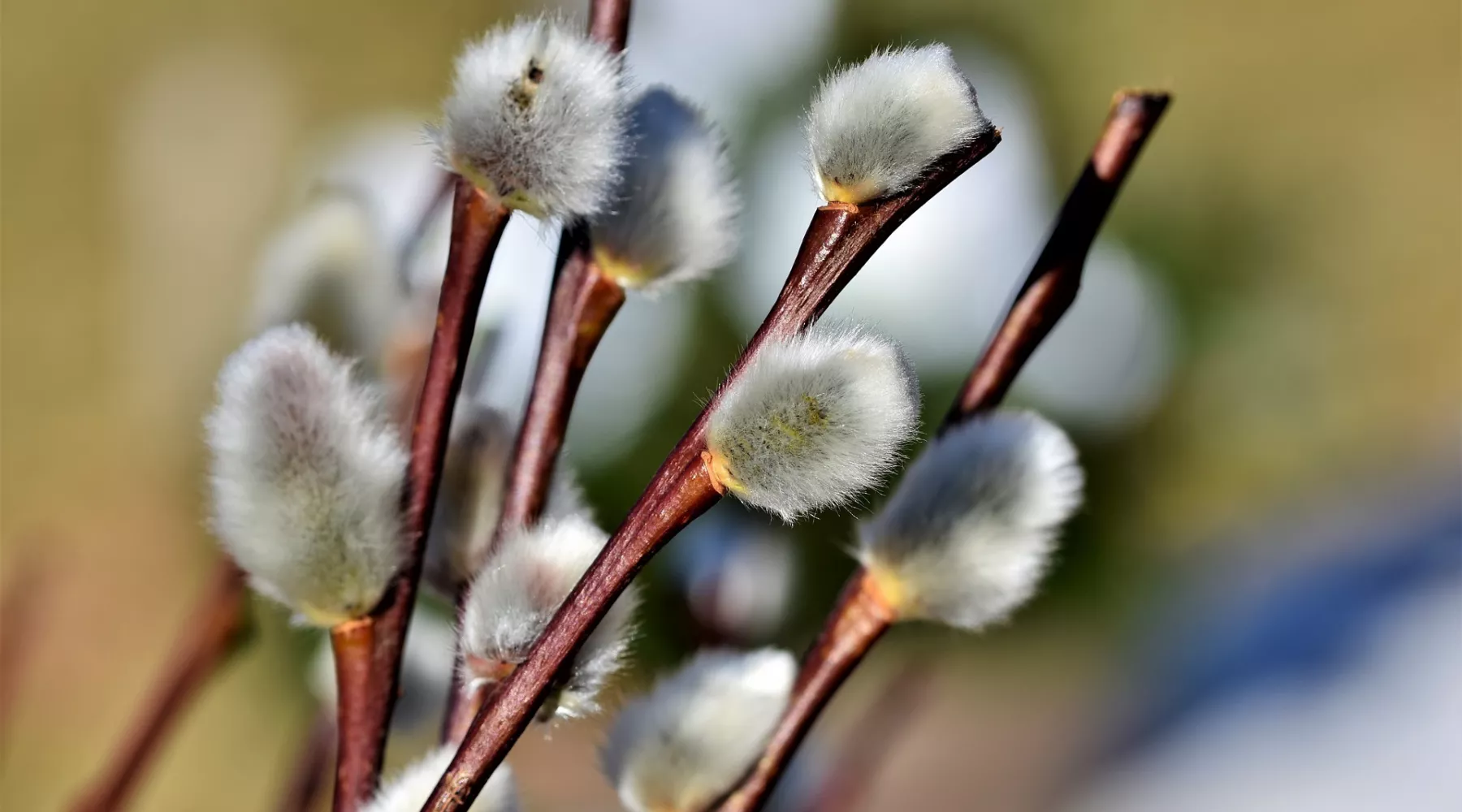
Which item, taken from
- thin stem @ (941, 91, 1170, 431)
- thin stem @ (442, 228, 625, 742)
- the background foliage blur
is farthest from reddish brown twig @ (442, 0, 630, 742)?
the background foliage blur

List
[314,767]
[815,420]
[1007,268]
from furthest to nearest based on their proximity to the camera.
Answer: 1. [1007,268]
2. [314,767]
3. [815,420]

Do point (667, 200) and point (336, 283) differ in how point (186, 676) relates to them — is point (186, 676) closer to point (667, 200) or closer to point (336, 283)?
point (336, 283)

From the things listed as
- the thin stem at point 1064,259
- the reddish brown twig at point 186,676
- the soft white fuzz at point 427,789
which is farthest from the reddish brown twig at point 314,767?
the thin stem at point 1064,259

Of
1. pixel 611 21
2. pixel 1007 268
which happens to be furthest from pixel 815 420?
pixel 1007 268

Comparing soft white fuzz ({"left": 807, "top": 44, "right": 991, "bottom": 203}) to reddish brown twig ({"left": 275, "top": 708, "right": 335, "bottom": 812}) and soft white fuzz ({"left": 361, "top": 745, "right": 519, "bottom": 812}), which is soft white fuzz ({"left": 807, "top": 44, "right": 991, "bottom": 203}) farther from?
reddish brown twig ({"left": 275, "top": 708, "right": 335, "bottom": 812})

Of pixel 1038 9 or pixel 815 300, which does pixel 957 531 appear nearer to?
pixel 815 300

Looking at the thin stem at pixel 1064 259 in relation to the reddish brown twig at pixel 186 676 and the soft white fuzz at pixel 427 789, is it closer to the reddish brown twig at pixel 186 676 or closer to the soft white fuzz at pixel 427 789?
the soft white fuzz at pixel 427 789

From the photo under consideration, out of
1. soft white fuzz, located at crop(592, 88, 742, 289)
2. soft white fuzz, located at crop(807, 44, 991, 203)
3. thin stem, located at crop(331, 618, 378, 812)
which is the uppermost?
soft white fuzz, located at crop(807, 44, 991, 203)
